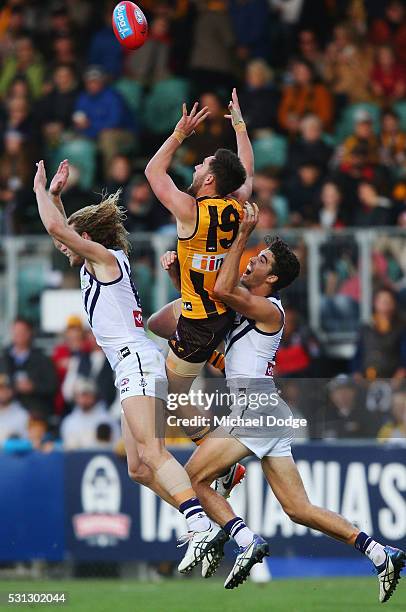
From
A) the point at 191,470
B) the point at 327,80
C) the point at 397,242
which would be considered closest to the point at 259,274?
the point at 191,470

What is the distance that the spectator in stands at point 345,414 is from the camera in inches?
629

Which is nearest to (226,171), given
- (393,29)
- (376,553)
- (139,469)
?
(139,469)

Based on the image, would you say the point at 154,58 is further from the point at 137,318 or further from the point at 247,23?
the point at 137,318

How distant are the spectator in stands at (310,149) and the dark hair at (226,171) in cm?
672

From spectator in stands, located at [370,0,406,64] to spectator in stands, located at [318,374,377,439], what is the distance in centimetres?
601

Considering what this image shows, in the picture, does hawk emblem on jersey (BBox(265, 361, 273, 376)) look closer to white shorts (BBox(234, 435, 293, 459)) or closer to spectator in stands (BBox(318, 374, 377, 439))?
white shorts (BBox(234, 435, 293, 459))

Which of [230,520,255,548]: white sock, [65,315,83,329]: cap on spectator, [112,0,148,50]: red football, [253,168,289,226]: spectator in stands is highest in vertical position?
[112,0,148,50]: red football

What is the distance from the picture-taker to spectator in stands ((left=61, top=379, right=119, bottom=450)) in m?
17.1

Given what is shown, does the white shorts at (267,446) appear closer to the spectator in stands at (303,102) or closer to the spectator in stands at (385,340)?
the spectator in stands at (385,340)

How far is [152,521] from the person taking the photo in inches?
645

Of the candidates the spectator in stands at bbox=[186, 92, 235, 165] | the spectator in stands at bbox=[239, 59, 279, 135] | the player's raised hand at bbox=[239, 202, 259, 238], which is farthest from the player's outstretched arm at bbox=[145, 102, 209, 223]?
the spectator in stands at bbox=[239, 59, 279, 135]

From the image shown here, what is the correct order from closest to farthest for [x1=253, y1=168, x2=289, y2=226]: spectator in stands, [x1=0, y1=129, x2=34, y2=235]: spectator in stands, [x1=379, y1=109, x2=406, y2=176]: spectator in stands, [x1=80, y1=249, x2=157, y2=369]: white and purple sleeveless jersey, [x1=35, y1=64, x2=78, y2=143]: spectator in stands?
[x1=80, y1=249, x2=157, y2=369]: white and purple sleeveless jersey
[x1=253, y1=168, x2=289, y2=226]: spectator in stands
[x1=379, y1=109, x2=406, y2=176]: spectator in stands
[x1=0, y1=129, x2=34, y2=235]: spectator in stands
[x1=35, y1=64, x2=78, y2=143]: spectator in stands

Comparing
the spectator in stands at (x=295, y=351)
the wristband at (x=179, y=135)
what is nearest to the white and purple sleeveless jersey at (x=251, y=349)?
the wristband at (x=179, y=135)

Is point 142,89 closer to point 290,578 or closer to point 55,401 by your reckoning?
point 55,401
